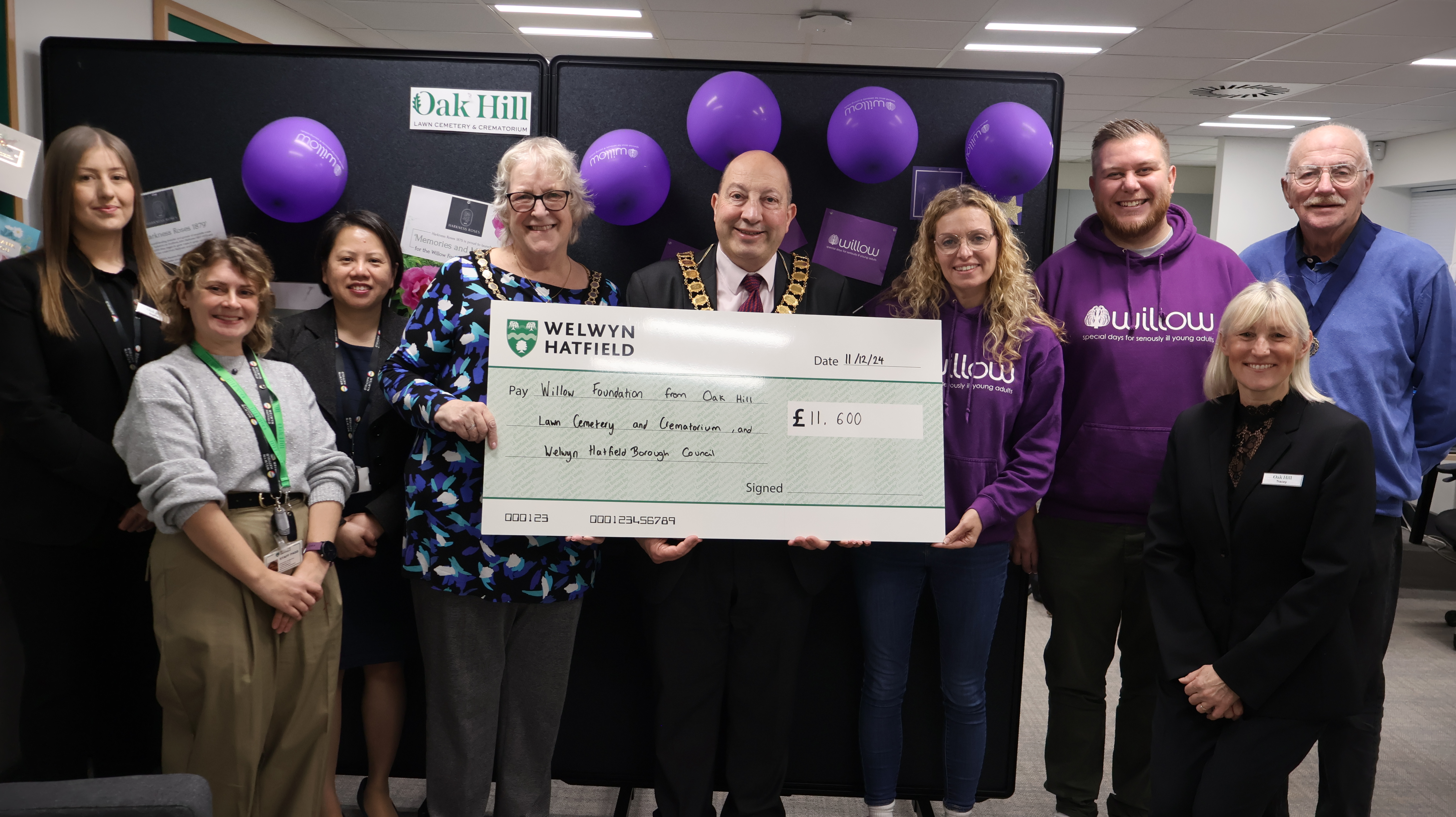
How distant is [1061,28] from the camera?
6387mm

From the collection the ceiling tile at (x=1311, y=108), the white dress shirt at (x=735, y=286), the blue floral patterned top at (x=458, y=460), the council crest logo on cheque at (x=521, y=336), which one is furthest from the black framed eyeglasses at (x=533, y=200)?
the ceiling tile at (x=1311, y=108)

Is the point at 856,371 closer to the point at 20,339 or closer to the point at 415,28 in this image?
the point at 20,339

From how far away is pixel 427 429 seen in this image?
182 centimetres

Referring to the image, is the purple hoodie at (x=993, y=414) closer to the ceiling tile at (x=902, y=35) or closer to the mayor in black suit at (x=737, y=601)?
the mayor in black suit at (x=737, y=601)

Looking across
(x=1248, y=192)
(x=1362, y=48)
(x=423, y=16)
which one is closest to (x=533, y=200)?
(x=423, y=16)

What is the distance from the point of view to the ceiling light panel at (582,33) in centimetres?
695

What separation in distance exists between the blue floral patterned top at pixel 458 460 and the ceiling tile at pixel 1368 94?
8.97 meters

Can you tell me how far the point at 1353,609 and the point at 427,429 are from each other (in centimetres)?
202

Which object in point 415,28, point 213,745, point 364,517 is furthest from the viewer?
point 415,28

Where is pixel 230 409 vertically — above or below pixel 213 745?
above

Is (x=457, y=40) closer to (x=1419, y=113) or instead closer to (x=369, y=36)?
(x=369, y=36)

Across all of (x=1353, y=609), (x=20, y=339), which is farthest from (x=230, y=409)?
(x=1353, y=609)

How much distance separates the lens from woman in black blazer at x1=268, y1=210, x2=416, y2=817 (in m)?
2.05

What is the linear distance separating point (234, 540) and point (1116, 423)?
6.71 feet
